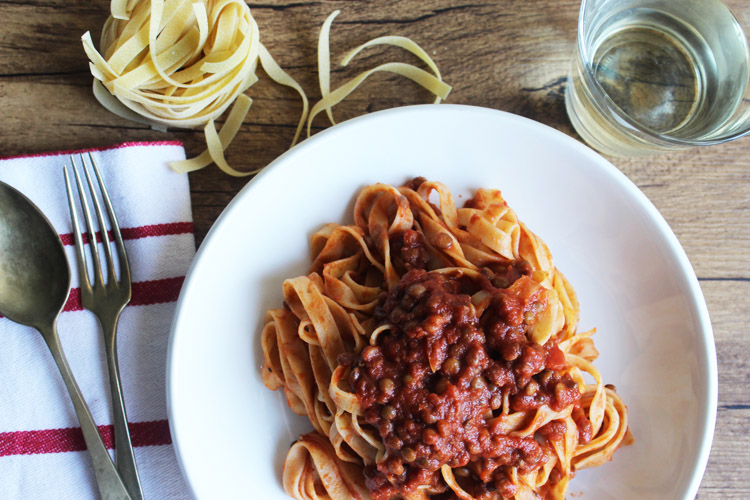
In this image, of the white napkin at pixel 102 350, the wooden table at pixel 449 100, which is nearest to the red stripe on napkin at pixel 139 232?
the white napkin at pixel 102 350

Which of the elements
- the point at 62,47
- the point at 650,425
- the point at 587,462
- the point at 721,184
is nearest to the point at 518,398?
the point at 587,462

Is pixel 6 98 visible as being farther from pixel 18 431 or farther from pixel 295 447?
pixel 295 447

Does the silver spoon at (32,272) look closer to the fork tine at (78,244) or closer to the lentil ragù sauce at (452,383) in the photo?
the fork tine at (78,244)

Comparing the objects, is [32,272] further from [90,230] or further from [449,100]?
[449,100]

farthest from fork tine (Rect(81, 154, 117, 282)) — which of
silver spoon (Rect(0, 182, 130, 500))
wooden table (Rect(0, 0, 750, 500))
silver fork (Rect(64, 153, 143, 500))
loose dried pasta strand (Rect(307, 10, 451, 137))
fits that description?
loose dried pasta strand (Rect(307, 10, 451, 137))

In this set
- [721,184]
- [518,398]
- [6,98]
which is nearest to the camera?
[518,398]

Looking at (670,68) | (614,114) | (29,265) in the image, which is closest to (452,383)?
(614,114)

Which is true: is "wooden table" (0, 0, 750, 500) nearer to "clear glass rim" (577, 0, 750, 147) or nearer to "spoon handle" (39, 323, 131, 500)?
"clear glass rim" (577, 0, 750, 147)
